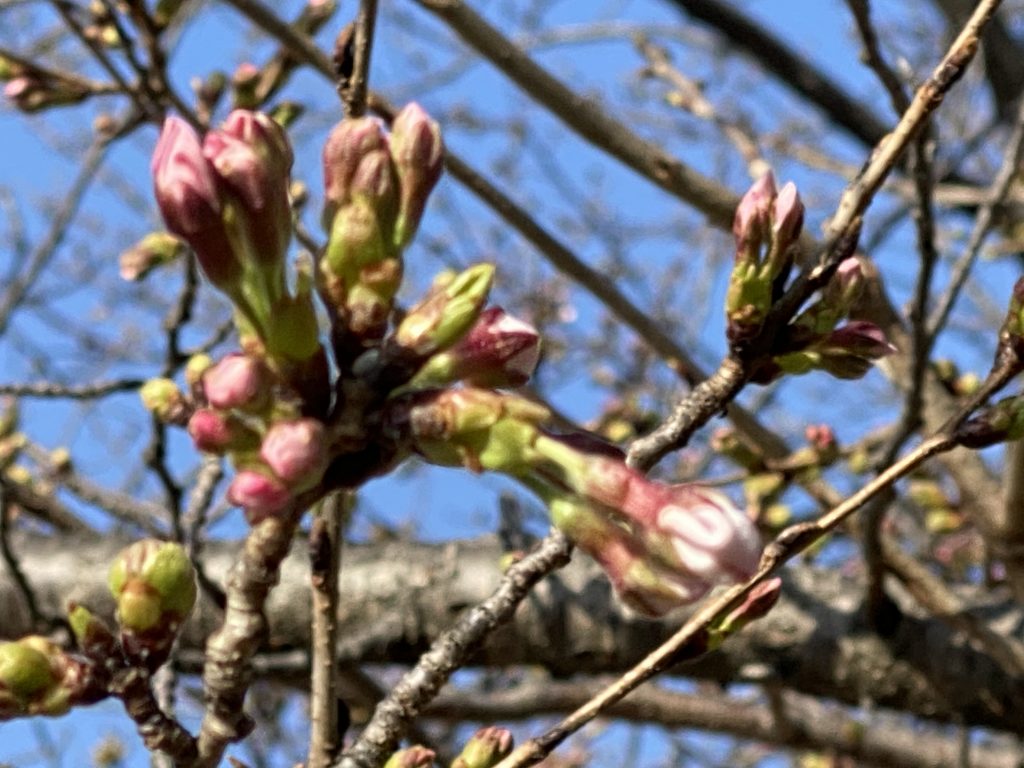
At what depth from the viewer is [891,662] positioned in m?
2.26

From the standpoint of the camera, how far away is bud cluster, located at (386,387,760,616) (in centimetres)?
71

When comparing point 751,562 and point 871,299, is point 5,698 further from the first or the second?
point 871,299

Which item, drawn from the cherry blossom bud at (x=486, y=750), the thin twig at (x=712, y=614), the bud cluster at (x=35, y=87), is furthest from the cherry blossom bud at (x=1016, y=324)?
the bud cluster at (x=35, y=87)

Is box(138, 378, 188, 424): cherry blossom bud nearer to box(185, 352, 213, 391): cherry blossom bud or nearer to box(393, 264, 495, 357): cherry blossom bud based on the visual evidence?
box(185, 352, 213, 391): cherry blossom bud

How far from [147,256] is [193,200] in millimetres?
1206

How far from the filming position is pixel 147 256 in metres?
1.94

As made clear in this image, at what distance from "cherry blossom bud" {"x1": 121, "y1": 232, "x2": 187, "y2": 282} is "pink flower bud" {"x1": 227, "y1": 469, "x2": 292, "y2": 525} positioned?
4.19 ft

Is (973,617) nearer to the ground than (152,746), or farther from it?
nearer to the ground

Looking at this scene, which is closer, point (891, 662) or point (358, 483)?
point (358, 483)

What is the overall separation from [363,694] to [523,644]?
1.05 ft

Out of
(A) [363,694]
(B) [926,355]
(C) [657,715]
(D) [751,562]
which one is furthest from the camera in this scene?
(C) [657,715]

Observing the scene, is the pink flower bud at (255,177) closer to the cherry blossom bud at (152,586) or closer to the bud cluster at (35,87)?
the cherry blossom bud at (152,586)

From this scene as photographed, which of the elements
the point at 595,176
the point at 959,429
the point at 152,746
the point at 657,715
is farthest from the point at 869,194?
the point at 595,176

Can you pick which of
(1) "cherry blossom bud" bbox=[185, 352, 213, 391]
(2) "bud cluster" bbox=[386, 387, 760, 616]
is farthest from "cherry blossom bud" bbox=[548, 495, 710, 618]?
(1) "cherry blossom bud" bbox=[185, 352, 213, 391]
